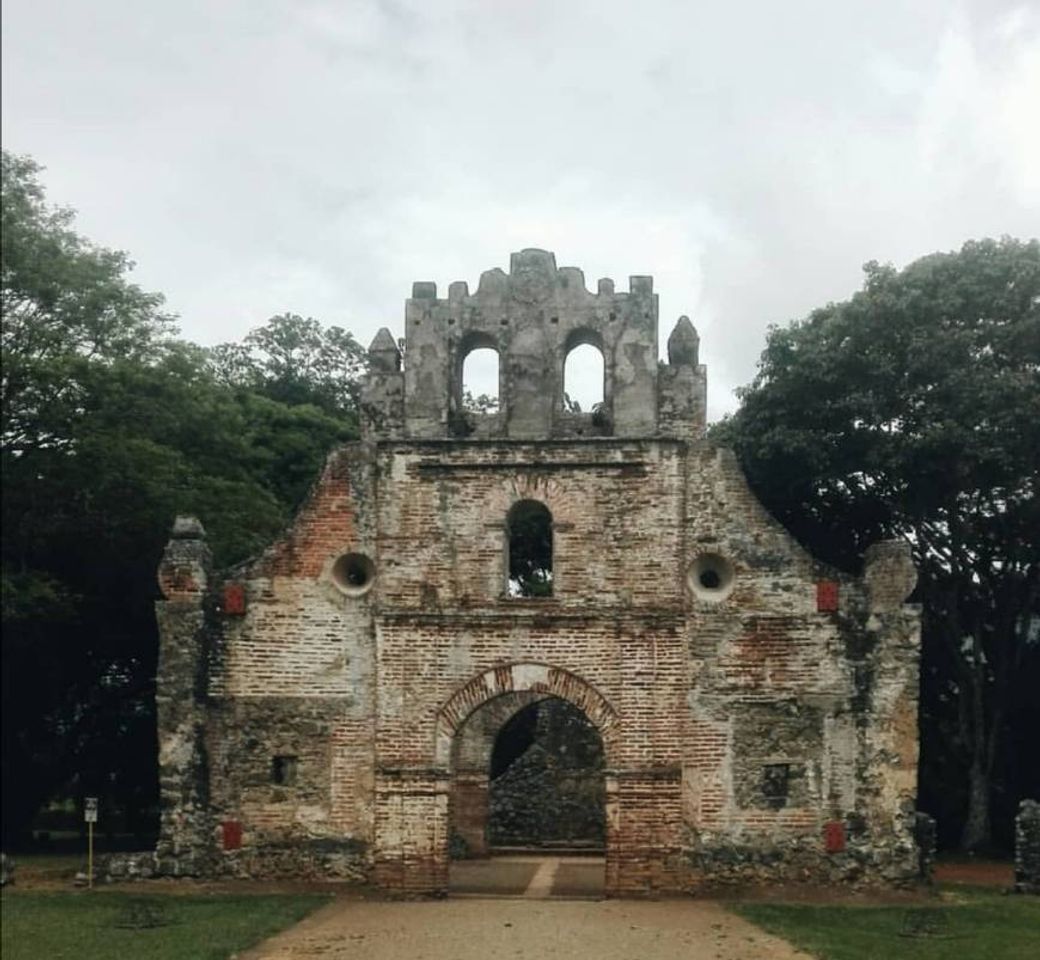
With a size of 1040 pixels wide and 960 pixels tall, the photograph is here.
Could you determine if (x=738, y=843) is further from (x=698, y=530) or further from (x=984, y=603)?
(x=984, y=603)

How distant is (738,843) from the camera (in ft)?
61.8

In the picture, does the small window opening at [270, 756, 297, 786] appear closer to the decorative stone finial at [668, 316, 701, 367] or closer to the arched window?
the decorative stone finial at [668, 316, 701, 367]

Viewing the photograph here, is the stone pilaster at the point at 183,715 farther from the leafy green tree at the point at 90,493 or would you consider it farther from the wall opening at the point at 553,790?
the wall opening at the point at 553,790

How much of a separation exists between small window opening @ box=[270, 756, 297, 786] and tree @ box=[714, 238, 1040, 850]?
11.7 meters

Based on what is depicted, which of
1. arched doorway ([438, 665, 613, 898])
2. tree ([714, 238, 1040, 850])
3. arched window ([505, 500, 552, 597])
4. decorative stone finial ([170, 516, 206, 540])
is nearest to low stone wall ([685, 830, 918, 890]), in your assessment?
arched doorway ([438, 665, 613, 898])

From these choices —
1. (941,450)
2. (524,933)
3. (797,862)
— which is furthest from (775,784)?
(941,450)

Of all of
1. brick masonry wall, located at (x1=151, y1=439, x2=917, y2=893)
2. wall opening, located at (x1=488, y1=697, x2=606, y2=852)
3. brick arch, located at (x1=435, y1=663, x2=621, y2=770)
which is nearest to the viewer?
brick masonry wall, located at (x1=151, y1=439, x2=917, y2=893)

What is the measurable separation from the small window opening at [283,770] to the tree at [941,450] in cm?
1169

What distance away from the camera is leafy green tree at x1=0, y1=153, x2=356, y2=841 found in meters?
25.1

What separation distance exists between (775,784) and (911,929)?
128 inches

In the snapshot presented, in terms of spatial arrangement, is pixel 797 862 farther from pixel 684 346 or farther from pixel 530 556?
pixel 530 556

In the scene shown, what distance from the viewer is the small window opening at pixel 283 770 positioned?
19.4 metres

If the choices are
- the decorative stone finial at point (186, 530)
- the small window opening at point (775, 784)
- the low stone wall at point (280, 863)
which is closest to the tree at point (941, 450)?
the small window opening at point (775, 784)

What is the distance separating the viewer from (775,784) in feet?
62.2
